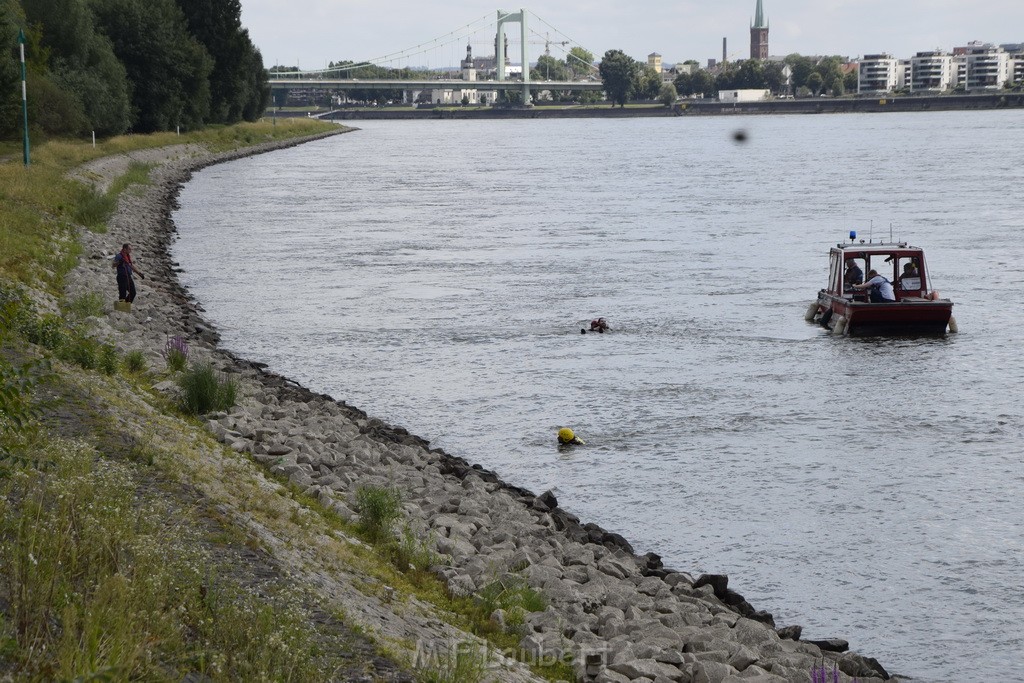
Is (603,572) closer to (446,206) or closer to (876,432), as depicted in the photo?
(876,432)

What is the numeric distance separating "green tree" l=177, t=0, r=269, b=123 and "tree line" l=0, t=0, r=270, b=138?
0.07m

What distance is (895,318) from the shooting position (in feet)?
85.8

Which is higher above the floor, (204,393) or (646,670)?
(204,393)

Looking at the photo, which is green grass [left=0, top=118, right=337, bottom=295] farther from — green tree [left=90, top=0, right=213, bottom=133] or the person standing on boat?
the person standing on boat

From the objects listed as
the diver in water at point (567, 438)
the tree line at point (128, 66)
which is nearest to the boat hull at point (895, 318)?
the diver in water at point (567, 438)

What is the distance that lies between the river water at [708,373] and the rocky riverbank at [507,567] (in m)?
0.90

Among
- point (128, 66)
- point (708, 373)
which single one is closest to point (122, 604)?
point (708, 373)

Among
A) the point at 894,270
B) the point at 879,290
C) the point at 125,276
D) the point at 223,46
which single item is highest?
the point at 223,46

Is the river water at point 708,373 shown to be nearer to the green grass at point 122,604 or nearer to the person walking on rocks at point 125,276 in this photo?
the person walking on rocks at point 125,276

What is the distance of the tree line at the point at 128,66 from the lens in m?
55.2

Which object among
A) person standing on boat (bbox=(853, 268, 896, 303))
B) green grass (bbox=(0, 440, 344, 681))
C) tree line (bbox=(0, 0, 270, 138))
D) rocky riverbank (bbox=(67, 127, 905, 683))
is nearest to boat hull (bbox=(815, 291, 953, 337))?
person standing on boat (bbox=(853, 268, 896, 303))

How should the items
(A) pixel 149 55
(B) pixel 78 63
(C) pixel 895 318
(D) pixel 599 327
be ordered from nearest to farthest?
1. (C) pixel 895 318
2. (D) pixel 599 327
3. (B) pixel 78 63
4. (A) pixel 149 55

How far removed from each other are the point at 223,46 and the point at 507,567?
300ft

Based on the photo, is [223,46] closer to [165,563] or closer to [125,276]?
[125,276]
